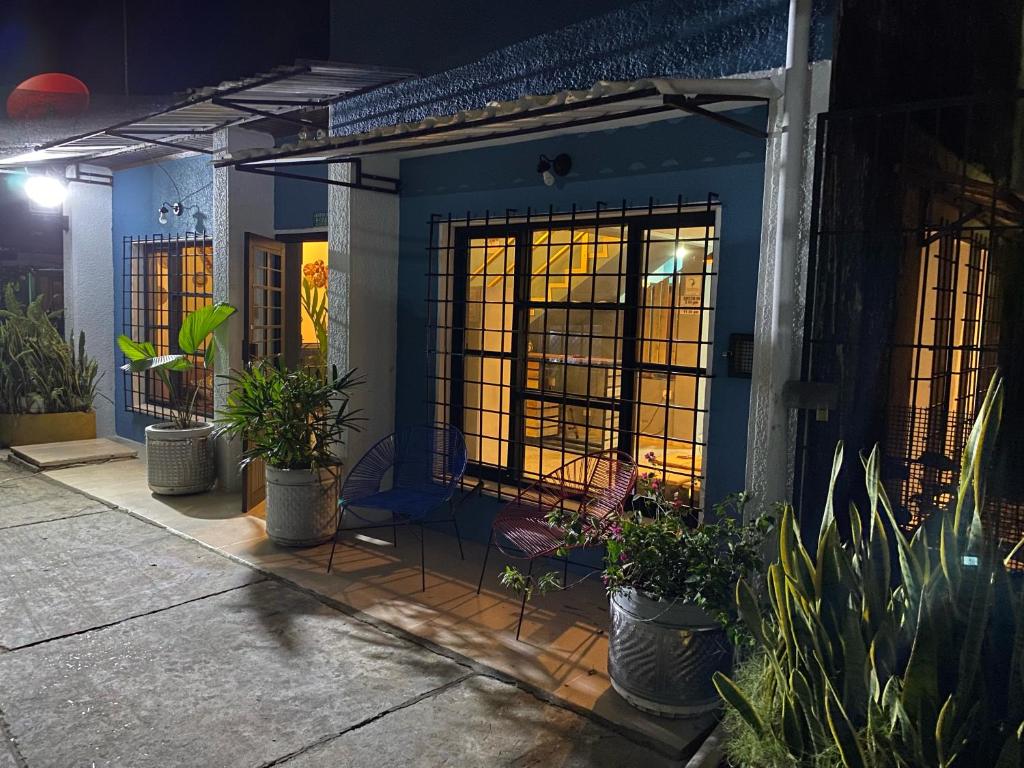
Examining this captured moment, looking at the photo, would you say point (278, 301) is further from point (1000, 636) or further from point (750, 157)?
point (1000, 636)

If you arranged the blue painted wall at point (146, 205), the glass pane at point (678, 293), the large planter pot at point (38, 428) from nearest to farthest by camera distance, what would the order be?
1. the glass pane at point (678, 293)
2. the blue painted wall at point (146, 205)
3. the large planter pot at point (38, 428)

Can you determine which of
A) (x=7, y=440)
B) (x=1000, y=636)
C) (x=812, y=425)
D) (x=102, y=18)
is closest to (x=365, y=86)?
(x=812, y=425)

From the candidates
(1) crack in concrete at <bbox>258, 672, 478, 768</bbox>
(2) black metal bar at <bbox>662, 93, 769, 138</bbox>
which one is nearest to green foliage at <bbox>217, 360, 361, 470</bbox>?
(1) crack in concrete at <bbox>258, 672, 478, 768</bbox>

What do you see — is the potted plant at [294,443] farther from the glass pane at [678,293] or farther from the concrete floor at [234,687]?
the glass pane at [678,293]

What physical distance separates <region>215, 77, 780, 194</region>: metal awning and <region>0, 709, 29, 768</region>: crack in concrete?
3244mm

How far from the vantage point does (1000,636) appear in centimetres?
225

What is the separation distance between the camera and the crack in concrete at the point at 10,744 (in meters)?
2.88

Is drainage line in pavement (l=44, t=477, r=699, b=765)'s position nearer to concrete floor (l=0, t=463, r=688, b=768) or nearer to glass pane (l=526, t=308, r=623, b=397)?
concrete floor (l=0, t=463, r=688, b=768)

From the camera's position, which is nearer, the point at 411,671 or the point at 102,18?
the point at 411,671

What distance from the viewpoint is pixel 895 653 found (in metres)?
2.25

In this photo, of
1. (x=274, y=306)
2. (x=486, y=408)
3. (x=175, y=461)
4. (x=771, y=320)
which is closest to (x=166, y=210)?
(x=274, y=306)

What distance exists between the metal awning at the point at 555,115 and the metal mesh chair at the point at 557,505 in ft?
6.03

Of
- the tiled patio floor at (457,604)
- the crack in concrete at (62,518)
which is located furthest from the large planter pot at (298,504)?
the crack in concrete at (62,518)

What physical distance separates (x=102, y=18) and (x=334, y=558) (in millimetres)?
8907
